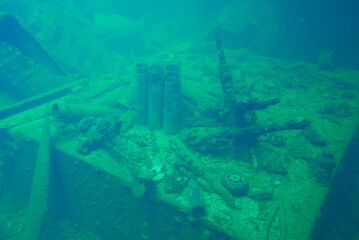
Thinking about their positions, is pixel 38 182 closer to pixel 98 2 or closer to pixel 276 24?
pixel 276 24

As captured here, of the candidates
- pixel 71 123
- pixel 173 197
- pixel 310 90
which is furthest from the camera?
pixel 310 90

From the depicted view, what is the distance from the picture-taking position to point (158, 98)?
5324mm

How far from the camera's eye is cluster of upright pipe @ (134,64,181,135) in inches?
202

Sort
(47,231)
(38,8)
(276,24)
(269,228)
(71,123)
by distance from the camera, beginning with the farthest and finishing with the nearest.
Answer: (276,24) → (38,8) → (71,123) → (47,231) → (269,228)

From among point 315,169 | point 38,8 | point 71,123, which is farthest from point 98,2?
point 315,169

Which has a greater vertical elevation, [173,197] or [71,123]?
[173,197]

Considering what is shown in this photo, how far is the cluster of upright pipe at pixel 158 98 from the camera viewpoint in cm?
514

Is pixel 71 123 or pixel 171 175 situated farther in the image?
pixel 71 123

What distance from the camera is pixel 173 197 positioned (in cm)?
364

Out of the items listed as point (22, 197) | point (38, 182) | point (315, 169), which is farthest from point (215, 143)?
point (22, 197)

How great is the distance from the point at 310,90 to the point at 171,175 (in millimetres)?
6591

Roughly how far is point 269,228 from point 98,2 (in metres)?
17.0

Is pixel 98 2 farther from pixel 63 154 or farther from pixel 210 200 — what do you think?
pixel 210 200

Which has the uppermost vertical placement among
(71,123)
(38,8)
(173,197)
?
(38,8)
